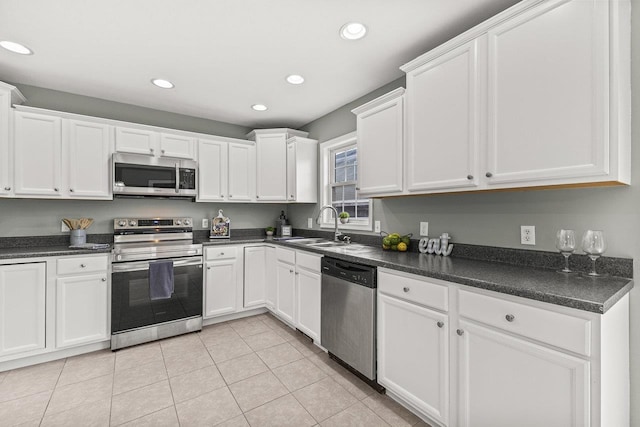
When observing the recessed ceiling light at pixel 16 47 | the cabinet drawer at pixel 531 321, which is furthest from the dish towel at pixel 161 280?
the cabinet drawer at pixel 531 321

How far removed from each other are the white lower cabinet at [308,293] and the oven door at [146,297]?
3.66 ft

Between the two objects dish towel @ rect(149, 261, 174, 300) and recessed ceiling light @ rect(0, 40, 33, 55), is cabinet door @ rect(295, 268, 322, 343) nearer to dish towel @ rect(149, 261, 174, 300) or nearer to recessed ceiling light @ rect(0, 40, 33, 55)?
dish towel @ rect(149, 261, 174, 300)

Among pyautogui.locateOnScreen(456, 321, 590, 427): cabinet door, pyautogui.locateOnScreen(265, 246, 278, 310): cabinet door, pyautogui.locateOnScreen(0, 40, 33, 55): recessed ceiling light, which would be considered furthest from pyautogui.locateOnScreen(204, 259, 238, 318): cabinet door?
pyautogui.locateOnScreen(456, 321, 590, 427): cabinet door

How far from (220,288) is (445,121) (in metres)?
2.82

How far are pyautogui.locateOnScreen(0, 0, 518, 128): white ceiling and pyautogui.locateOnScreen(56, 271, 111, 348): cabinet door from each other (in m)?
1.87

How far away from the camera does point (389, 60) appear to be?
238cm

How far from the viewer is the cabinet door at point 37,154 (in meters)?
2.58

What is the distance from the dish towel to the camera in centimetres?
283

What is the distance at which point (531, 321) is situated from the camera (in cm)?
123

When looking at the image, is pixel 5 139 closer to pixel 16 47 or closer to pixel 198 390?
pixel 16 47

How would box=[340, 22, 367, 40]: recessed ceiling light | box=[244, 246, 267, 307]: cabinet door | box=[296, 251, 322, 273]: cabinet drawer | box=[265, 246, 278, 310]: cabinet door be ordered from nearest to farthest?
box=[340, 22, 367, 40]: recessed ceiling light
box=[296, 251, 322, 273]: cabinet drawer
box=[265, 246, 278, 310]: cabinet door
box=[244, 246, 267, 307]: cabinet door

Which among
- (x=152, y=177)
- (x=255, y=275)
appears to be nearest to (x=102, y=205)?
(x=152, y=177)

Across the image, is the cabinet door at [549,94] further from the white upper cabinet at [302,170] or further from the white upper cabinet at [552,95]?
the white upper cabinet at [302,170]

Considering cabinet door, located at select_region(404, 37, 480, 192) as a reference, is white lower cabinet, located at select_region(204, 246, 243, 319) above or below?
below
